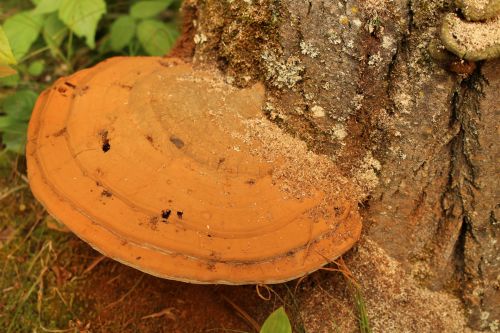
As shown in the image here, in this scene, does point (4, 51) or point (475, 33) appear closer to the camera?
point (475, 33)

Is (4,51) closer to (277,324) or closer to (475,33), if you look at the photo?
(277,324)

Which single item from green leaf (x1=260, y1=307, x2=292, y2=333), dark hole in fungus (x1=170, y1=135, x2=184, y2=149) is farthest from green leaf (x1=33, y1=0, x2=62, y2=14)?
green leaf (x1=260, y1=307, x2=292, y2=333)

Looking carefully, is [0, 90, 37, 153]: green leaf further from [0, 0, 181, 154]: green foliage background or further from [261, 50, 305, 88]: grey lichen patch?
[261, 50, 305, 88]: grey lichen patch

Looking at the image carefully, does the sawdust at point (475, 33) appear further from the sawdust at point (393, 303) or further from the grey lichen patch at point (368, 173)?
the sawdust at point (393, 303)

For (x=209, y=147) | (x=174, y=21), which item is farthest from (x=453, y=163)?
(x=174, y=21)

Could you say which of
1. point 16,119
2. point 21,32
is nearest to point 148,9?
point 21,32
